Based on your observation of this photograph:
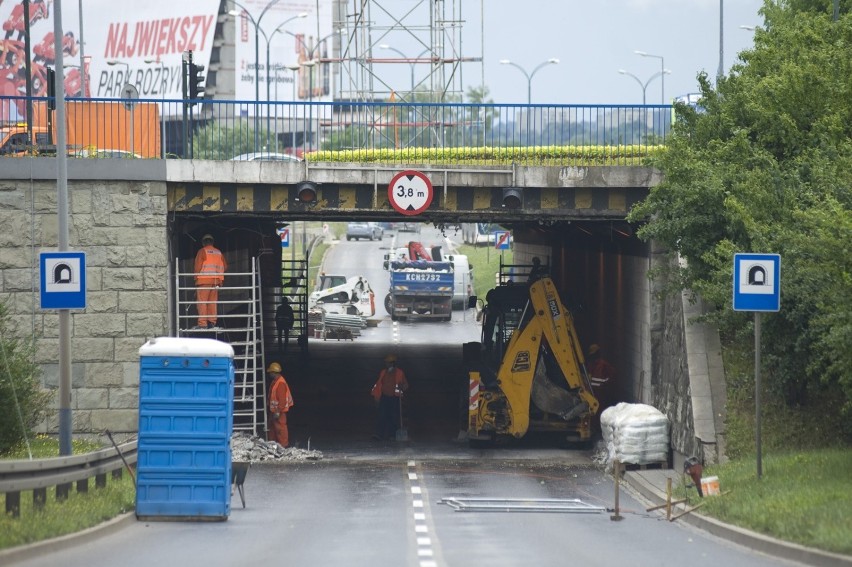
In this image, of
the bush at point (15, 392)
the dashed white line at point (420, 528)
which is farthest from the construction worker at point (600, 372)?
the bush at point (15, 392)

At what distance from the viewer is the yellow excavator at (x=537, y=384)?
2562 centimetres

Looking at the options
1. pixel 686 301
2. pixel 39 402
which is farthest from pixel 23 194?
pixel 686 301

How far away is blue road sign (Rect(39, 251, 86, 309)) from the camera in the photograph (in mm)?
17344

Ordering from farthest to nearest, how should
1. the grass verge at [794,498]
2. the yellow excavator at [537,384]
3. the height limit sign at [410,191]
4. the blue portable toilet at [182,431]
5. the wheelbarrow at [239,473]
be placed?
1. the yellow excavator at [537,384]
2. the height limit sign at [410,191]
3. the wheelbarrow at [239,473]
4. the blue portable toilet at [182,431]
5. the grass verge at [794,498]

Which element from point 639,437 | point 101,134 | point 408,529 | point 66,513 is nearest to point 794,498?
point 408,529

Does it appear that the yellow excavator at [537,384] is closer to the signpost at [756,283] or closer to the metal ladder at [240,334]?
the metal ladder at [240,334]

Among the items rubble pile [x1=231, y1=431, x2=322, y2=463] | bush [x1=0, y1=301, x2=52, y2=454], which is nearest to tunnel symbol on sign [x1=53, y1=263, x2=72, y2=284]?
bush [x1=0, y1=301, x2=52, y2=454]

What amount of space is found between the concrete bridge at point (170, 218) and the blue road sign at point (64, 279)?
567cm

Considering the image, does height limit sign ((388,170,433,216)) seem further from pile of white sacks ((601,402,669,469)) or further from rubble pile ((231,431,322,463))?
pile of white sacks ((601,402,669,469))

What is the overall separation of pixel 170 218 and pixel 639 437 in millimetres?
9293

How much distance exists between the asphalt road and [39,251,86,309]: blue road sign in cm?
335

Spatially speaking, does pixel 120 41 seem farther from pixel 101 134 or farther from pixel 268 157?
pixel 268 157

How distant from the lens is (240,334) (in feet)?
103

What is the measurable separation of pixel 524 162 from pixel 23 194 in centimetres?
905
